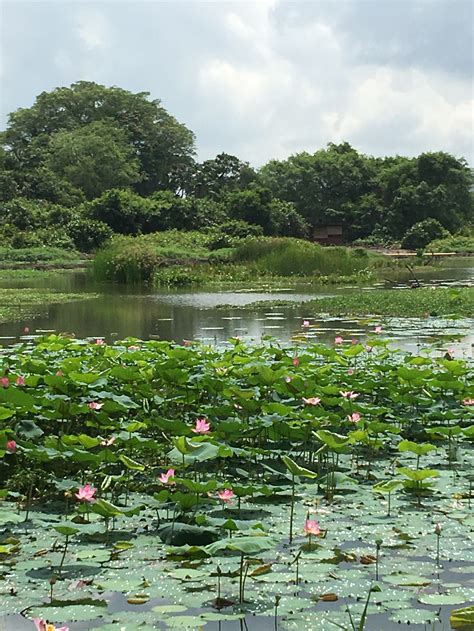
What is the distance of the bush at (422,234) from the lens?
44.6 m

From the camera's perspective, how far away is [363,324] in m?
11.4

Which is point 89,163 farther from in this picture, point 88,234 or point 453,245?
point 453,245

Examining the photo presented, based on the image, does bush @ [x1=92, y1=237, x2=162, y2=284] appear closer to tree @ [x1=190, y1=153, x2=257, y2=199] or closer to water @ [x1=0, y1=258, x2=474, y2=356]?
water @ [x1=0, y1=258, x2=474, y2=356]

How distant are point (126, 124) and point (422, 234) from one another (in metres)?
20.1

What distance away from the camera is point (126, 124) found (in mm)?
53062

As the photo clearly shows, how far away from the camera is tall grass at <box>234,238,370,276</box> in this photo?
23.9 metres

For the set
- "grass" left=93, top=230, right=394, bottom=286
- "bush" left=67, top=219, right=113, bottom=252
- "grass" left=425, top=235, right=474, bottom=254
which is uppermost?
"bush" left=67, top=219, right=113, bottom=252

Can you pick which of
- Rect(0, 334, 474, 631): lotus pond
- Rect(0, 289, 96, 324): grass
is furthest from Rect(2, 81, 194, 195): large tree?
Rect(0, 334, 474, 631): lotus pond

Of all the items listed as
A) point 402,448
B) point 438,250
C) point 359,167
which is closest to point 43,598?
point 402,448

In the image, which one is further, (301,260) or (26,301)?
(301,260)

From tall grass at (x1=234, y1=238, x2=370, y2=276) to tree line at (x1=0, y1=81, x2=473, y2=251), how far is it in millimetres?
9513

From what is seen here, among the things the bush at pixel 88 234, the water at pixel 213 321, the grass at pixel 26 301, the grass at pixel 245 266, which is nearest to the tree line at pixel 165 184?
the bush at pixel 88 234

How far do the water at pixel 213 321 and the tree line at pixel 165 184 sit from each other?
59.4 ft

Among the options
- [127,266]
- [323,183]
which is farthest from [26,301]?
[323,183]
